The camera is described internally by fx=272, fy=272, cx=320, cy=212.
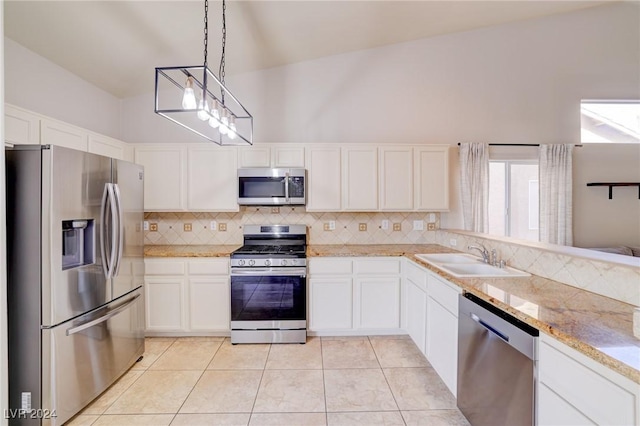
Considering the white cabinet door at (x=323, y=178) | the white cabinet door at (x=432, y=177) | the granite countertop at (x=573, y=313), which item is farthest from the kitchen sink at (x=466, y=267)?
the white cabinet door at (x=323, y=178)

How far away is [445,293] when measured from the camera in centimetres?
201

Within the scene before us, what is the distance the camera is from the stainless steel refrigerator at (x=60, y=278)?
162cm

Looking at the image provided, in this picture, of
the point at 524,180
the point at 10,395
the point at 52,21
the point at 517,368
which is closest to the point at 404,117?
the point at 524,180

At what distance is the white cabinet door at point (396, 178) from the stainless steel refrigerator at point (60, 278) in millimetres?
2536

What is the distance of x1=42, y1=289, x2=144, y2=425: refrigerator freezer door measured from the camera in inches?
65.9

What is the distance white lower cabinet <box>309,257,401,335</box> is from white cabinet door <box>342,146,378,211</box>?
68 centimetres

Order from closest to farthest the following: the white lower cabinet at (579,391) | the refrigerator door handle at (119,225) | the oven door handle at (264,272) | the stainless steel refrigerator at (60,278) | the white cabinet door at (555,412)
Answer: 1. the white lower cabinet at (579,391)
2. the white cabinet door at (555,412)
3. the stainless steel refrigerator at (60,278)
4. the refrigerator door handle at (119,225)
5. the oven door handle at (264,272)

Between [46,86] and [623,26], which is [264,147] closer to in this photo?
[46,86]

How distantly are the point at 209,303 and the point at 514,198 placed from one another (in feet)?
13.1

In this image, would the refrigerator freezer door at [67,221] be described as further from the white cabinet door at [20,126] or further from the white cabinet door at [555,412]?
the white cabinet door at [555,412]

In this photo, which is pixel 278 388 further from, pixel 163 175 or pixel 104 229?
pixel 163 175

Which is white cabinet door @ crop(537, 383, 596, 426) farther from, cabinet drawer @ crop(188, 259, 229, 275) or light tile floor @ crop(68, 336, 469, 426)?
cabinet drawer @ crop(188, 259, 229, 275)

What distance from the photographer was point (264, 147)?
310 cm

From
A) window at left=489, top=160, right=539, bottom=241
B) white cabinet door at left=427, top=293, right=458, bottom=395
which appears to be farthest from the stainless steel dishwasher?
window at left=489, top=160, right=539, bottom=241
